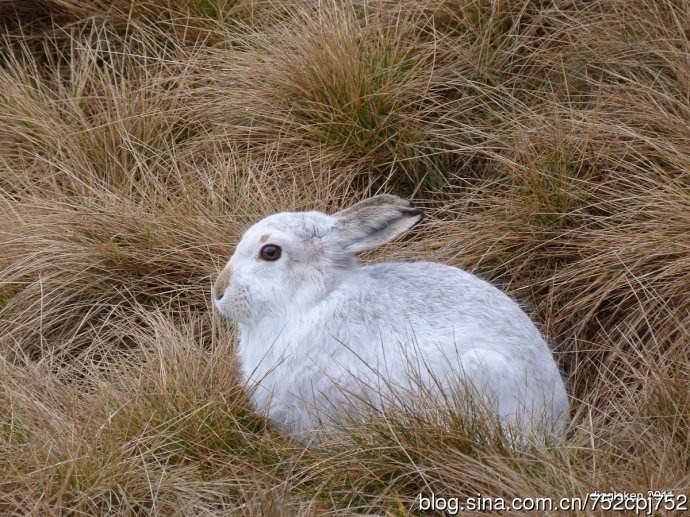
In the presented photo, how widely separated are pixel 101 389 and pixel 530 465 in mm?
1796

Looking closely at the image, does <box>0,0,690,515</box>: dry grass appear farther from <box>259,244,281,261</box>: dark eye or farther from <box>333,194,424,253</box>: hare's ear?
<box>333,194,424,253</box>: hare's ear

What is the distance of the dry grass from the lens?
11.2ft

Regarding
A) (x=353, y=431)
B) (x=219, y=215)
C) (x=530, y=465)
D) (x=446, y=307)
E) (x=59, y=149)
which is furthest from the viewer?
(x=59, y=149)

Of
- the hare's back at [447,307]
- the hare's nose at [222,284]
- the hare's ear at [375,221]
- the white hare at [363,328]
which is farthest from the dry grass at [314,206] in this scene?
the hare's ear at [375,221]

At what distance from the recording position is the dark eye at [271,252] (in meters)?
4.04

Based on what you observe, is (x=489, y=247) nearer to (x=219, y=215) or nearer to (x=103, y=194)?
(x=219, y=215)

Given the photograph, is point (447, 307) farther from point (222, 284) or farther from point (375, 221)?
point (222, 284)

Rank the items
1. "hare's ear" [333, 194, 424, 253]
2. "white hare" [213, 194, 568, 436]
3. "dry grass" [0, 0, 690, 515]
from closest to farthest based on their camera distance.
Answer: "dry grass" [0, 0, 690, 515], "white hare" [213, 194, 568, 436], "hare's ear" [333, 194, 424, 253]

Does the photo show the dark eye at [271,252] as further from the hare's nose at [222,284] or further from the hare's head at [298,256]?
the hare's nose at [222,284]

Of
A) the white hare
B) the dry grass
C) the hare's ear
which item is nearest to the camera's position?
the dry grass

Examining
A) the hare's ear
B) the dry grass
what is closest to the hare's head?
the hare's ear

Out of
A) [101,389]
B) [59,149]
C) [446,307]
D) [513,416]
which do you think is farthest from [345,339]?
[59,149]

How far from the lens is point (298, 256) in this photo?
4.06 m

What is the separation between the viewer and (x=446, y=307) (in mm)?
3889
